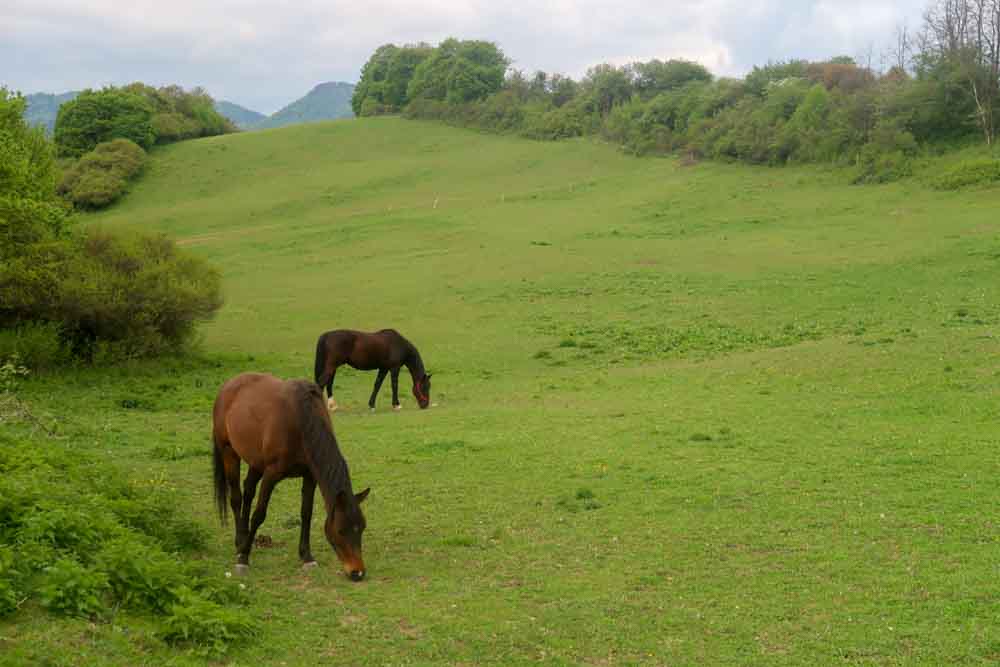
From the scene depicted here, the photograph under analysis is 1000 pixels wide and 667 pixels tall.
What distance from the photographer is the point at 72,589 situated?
681 centimetres

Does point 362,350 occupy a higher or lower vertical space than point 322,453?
lower

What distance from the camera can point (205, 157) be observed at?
71.3 meters

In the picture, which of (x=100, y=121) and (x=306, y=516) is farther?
(x=100, y=121)

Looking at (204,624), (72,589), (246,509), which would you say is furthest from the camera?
(246,509)

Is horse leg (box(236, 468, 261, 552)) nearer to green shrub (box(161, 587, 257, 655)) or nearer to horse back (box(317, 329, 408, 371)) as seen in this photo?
green shrub (box(161, 587, 257, 655))

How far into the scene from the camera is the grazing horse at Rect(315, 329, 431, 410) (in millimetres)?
19703

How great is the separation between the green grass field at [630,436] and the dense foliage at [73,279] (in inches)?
42.2

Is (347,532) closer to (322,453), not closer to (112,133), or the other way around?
(322,453)

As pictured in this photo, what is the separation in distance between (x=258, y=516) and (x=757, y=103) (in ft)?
184

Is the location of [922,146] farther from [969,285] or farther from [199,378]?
[199,378]

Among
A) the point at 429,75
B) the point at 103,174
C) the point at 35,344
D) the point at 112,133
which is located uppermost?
the point at 429,75

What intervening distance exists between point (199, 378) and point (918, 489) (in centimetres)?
1648

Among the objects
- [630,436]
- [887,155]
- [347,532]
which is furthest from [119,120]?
[347,532]

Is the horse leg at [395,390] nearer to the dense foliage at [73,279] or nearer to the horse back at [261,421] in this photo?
the dense foliage at [73,279]
